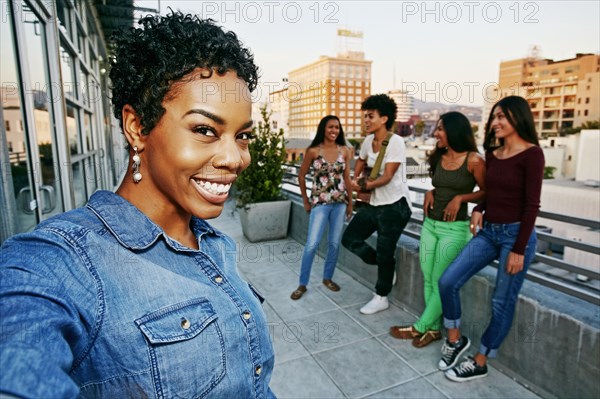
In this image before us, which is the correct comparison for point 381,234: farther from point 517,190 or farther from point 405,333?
point 517,190

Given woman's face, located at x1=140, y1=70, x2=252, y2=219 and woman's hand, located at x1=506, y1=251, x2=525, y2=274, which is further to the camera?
woman's hand, located at x1=506, y1=251, x2=525, y2=274

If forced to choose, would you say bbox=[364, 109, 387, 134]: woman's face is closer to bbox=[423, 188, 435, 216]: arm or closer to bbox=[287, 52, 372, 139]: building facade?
bbox=[423, 188, 435, 216]: arm

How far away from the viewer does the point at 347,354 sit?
2949 mm

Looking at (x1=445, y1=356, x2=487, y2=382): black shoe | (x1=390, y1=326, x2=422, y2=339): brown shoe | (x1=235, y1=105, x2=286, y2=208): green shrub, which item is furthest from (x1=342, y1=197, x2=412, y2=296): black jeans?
(x1=235, y1=105, x2=286, y2=208): green shrub

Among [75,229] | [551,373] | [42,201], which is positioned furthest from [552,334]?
[42,201]

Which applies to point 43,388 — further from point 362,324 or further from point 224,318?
point 362,324

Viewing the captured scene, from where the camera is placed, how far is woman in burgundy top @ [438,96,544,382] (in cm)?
236

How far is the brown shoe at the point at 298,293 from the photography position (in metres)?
3.94

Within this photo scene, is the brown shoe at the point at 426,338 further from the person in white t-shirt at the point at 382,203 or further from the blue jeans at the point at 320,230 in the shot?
the blue jeans at the point at 320,230

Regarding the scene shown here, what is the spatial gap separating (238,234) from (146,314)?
5837 millimetres

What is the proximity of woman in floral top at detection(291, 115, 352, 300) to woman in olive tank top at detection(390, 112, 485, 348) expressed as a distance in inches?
44.3

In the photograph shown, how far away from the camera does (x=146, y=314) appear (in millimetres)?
688

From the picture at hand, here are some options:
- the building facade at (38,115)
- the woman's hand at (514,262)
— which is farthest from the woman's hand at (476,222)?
the building facade at (38,115)

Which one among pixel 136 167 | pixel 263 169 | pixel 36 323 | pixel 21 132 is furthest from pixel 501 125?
pixel 263 169
